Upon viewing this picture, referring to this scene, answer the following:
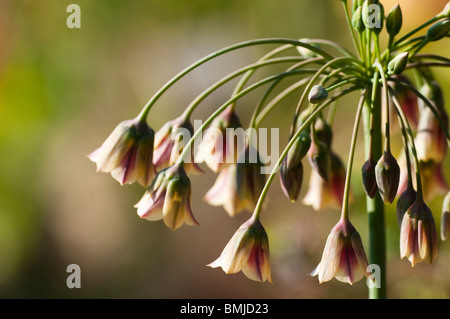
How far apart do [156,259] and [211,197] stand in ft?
15.7

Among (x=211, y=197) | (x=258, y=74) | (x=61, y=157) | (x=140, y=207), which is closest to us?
(x=140, y=207)

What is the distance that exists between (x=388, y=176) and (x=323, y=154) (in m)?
0.23

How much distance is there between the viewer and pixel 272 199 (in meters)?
5.61

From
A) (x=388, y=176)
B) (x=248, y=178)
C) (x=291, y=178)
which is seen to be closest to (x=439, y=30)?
(x=388, y=176)

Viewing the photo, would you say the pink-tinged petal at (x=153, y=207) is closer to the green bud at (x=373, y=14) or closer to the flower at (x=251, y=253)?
the flower at (x=251, y=253)

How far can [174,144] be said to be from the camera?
1.59 meters

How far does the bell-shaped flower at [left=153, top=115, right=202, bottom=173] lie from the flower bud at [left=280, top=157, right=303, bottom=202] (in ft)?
0.79

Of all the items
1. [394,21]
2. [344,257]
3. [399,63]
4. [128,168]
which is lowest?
[344,257]

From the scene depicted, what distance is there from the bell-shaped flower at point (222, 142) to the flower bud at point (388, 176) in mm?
427

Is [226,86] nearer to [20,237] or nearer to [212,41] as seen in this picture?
[212,41]

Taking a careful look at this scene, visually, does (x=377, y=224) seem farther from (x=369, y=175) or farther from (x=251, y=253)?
(x=251, y=253)

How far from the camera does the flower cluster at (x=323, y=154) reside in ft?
4.53
